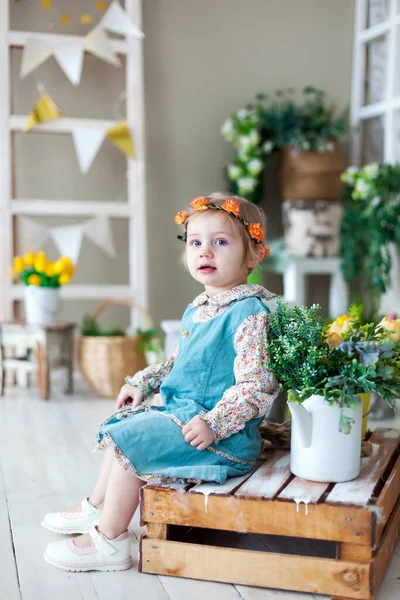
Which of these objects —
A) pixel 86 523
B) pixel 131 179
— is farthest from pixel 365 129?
pixel 86 523

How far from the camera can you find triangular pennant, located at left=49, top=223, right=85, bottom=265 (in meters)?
3.52

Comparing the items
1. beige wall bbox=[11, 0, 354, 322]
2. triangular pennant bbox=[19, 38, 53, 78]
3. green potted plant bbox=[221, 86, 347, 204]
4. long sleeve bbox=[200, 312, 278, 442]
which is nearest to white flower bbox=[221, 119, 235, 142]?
green potted plant bbox=[221, 86, 347, 204]

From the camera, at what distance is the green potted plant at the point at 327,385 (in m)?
1.34

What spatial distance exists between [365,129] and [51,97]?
5.72 feet

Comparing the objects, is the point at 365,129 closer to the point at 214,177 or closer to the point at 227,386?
the point at 214,177

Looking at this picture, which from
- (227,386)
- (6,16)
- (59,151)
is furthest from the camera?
(59,151)

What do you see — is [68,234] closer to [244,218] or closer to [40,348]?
[40,348]

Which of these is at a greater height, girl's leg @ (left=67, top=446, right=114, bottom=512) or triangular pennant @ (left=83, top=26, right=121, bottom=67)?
triangular pennant @ (left=83, top=26, right=121, bottom=67)

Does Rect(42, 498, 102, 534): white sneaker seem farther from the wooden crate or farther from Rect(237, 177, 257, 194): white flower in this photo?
Rect(237, 177, 257, 194): white flower

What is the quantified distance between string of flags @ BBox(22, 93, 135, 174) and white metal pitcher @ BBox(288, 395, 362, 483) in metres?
2.41

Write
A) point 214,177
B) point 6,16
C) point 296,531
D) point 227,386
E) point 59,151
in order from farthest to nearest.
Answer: point 214,177 → point 59,151 → point 6,16 → point 227,386 → point 296,531

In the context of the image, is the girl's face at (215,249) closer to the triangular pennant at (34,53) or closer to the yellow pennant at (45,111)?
the yellow pennant at (45,111)

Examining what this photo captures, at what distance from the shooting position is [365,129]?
12.9 ft

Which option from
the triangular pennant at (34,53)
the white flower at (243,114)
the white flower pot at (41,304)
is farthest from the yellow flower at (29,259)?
the white flower at (243,114)
